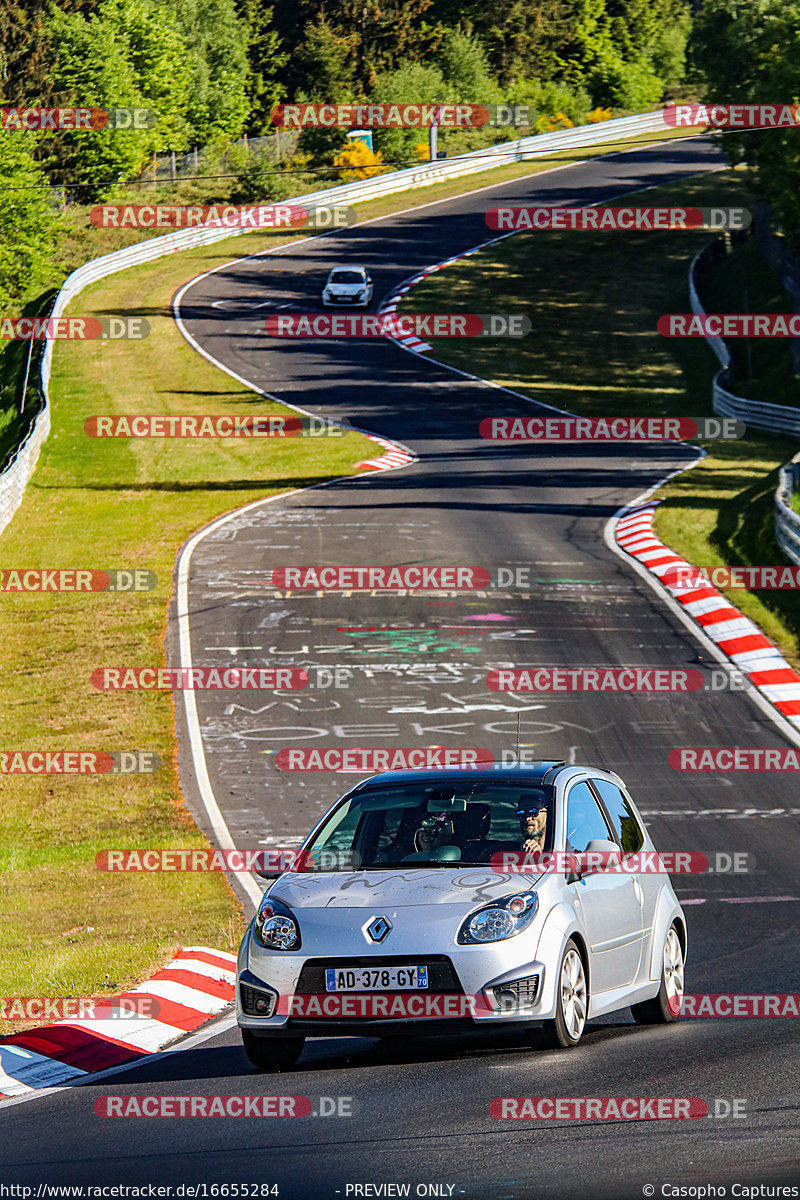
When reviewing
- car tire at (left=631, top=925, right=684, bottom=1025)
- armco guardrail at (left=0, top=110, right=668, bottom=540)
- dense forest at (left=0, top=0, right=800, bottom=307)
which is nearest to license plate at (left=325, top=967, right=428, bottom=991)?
car tire at (left=631, top=925, right=684, bottom=1025)

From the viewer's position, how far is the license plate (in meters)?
8.02

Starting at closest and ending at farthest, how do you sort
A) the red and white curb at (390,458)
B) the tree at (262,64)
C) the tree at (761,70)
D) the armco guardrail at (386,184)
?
1. the red and white curb at (390,458)
2. the tree at (761,70)
3. the armco guardrail at (386,184)
4. the tree at (262,64)

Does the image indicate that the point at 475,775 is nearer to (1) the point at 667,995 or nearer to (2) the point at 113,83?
(1) the point at 667,995

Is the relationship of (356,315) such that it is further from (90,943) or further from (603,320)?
(90,943)

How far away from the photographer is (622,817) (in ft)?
33.1

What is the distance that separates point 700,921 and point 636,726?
6.86m

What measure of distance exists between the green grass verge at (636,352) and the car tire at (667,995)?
44.0ft

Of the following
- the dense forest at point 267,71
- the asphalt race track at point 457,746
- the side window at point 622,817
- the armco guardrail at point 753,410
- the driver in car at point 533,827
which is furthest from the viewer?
the dense forest at point 267,71

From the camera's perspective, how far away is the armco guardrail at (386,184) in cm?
6538

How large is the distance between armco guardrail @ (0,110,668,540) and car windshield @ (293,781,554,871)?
116 ft

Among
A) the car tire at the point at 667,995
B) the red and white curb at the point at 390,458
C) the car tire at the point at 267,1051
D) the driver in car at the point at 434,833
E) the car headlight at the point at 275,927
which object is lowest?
the red and white curb at the point at 390,458

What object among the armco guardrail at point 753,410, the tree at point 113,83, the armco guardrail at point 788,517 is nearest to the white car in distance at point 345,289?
the armco guardrail at point 753,410

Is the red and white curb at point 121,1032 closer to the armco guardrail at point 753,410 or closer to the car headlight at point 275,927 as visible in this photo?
the car headlight at point 275,927

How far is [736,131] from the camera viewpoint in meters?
51.0
